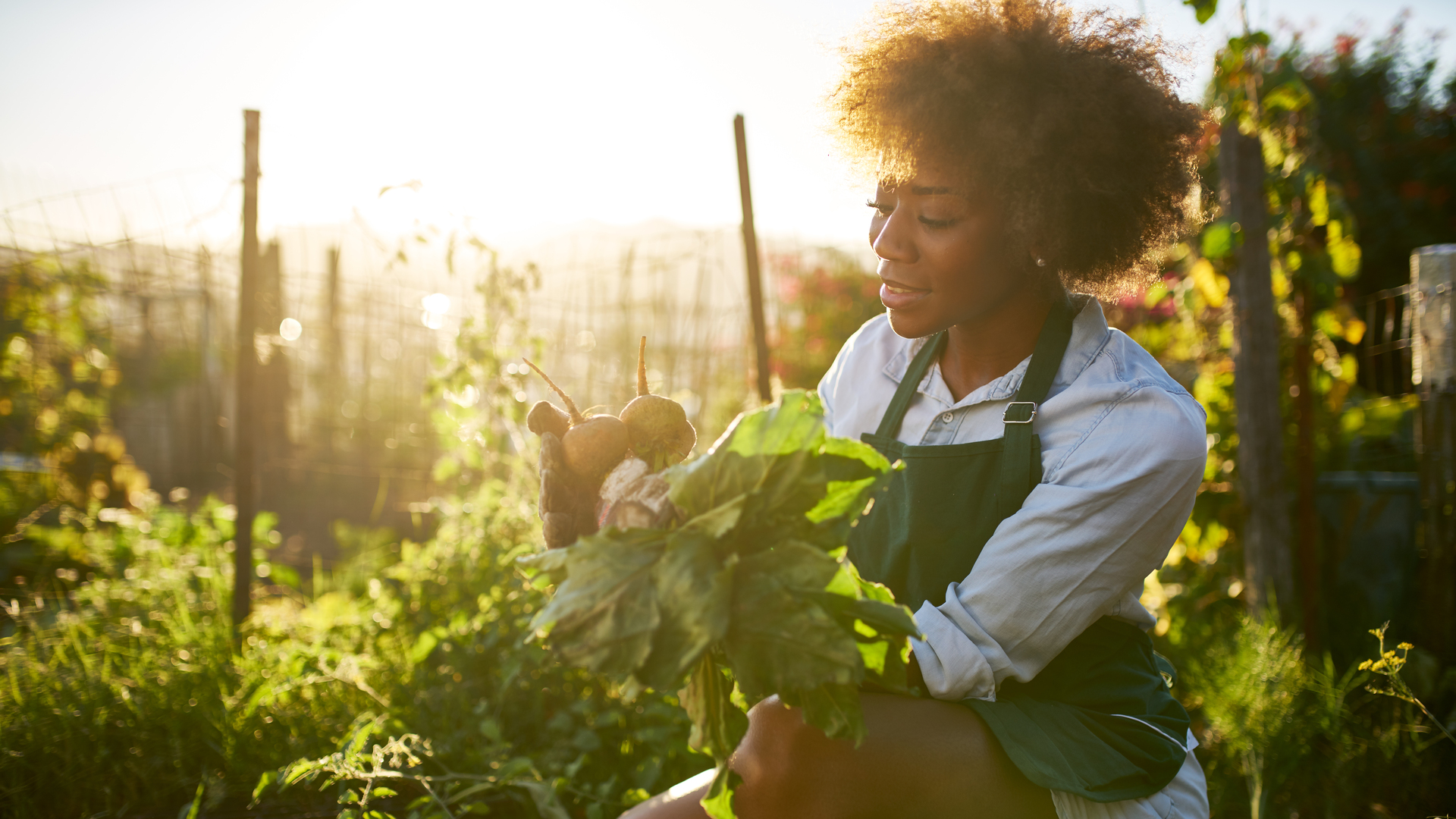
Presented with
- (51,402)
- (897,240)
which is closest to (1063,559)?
(897,240)

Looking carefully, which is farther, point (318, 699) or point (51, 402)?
point (51, 402)

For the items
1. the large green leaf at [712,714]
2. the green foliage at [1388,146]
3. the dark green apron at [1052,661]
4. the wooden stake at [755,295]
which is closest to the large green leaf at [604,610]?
the large green leaf at [712,714]

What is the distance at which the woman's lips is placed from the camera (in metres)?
1.51

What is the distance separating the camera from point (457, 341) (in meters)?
3.28

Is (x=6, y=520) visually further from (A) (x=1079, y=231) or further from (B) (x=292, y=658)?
(A) (x=1079, y=231)

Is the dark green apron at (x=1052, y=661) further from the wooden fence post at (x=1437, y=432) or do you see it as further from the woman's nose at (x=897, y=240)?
the wooden fence post at (x=1437, y=432)

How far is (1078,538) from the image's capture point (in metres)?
1.29

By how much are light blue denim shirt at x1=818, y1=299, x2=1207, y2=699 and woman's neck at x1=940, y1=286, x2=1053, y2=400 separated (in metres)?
0.20

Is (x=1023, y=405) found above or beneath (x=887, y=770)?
above

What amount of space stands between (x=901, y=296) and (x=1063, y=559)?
0.54 metres

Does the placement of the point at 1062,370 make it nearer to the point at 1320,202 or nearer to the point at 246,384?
the point at 1320,202

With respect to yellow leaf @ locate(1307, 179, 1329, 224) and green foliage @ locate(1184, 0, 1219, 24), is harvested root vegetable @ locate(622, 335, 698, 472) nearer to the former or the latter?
green foliage @ locate(1184, 0, 1219, 24)

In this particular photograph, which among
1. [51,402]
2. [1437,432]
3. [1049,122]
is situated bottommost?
[51,402]

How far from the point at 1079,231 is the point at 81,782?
8.87 ft
